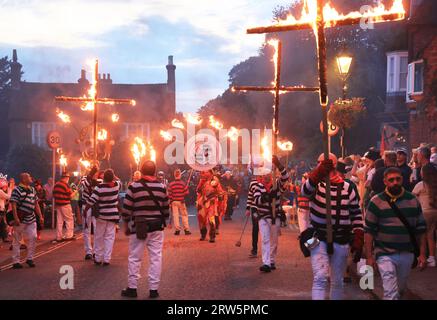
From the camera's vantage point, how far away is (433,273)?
39.4 ft

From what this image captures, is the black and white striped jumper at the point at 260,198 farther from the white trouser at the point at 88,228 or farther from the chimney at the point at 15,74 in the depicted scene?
the chimney at the point at 15,74

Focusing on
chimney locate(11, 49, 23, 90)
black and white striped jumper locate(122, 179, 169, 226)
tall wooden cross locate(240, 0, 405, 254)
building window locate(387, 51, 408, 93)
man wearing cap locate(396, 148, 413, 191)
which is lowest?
black and white striped jumper locate(122, 179, 169, 226)

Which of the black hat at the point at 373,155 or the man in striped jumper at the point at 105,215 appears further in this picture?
the black hat at the point at 373,155

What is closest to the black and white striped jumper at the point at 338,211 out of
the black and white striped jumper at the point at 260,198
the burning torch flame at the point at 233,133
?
the black and white striped jumper at the point at 260,198

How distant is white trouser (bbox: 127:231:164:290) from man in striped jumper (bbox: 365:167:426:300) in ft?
11.0

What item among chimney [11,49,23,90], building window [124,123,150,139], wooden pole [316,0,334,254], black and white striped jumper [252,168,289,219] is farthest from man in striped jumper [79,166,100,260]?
chimney [11,49,23,90]

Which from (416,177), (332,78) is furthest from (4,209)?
(332,78)

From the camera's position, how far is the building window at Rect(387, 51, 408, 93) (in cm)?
3716

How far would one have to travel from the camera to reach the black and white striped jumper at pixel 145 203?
405 inches

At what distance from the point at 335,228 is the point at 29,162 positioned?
46.4 meters

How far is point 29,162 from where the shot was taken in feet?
171

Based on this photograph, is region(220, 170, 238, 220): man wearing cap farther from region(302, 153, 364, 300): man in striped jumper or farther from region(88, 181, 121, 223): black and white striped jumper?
region(302, 153, 364, 300): man in striped jumper

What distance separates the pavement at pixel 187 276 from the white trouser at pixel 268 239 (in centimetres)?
29
